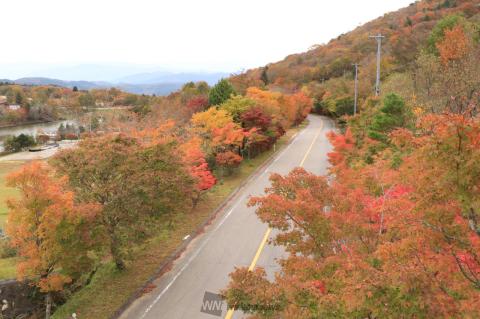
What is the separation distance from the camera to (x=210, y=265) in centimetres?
1656

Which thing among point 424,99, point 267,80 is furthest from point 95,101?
point 424,99

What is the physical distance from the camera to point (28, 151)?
2517 inches

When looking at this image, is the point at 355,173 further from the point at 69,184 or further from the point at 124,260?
the point at 69,184

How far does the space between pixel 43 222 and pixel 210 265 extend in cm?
711

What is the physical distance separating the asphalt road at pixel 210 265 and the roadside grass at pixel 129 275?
0.70 metres

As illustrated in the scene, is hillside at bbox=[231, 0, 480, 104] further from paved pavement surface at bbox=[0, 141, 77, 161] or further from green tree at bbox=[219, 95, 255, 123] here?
paved pavement surface at bbox=[0, 141, 77, 161]

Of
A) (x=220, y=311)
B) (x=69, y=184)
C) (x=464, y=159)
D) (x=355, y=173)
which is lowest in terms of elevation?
(x=220, y=311)

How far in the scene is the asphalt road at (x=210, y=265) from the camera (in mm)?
13398

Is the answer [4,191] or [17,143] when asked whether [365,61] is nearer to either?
[17,143]

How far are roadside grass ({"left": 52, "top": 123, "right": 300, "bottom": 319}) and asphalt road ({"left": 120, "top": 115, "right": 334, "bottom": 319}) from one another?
698 mm

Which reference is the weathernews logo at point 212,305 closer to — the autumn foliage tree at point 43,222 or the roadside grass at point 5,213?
the autumn foliage tree at point 43,222

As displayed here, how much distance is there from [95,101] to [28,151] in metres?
53.5

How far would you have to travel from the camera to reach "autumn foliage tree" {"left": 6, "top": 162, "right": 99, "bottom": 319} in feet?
41.5

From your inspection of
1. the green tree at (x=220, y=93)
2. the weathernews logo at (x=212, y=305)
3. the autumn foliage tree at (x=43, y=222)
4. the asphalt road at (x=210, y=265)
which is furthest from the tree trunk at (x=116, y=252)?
Answer: the green tree at (x=220, y=93)
